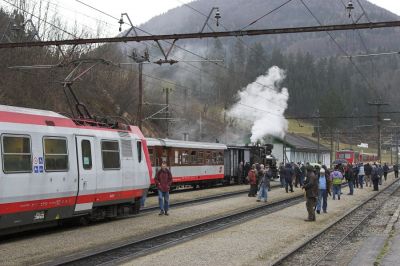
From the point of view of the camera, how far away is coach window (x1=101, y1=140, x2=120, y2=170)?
15614 mm

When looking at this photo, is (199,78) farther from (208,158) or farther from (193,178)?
(193,178)

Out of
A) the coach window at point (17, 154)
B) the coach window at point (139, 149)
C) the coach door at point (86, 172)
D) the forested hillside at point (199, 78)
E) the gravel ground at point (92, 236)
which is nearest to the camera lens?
the gravel ground at point (92, 236)

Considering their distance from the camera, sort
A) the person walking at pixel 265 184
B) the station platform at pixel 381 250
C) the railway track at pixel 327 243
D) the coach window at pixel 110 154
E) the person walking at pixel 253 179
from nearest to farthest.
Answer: the station platform at pixel 381 250 → the railway track at pixel 327 243 → the coach window at pixel 110 154 → the person walking at pixel 265 184 → the person walking at pixel 253 179

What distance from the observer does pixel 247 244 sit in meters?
12.8

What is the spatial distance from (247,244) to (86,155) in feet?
16.5

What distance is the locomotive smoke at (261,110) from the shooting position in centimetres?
5781

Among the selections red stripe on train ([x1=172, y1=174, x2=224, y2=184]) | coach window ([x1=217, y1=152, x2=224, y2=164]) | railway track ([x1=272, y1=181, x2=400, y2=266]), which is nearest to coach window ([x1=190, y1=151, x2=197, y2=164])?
red stripe on train ([x1=172, y1=174, x2=224, y2=184])

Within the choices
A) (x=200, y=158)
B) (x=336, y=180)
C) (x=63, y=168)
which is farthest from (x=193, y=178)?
(x=63, y=168)

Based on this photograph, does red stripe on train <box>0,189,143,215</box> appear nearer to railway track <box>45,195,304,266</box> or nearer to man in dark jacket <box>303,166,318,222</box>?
railway track <box>45,195,304,266</box>

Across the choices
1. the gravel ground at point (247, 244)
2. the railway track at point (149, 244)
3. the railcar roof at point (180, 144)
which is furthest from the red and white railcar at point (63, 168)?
the railcar roof at point (180, 144)

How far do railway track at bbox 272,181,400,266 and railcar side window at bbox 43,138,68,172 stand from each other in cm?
599

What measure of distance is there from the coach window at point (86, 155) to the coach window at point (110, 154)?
736mm

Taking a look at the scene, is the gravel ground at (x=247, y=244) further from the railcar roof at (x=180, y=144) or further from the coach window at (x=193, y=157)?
the coach window at (x=193, y=157)

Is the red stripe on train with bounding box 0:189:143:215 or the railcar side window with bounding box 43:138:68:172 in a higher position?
the railcar side window with bounding box 43:138:68:172
